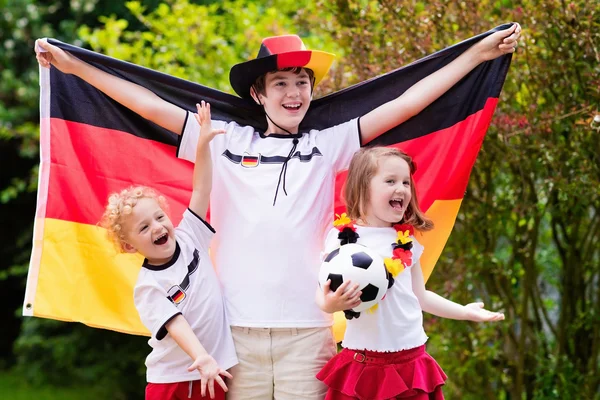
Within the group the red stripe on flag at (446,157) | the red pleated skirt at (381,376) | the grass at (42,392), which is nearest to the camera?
the red pleated skirt at (381,376)

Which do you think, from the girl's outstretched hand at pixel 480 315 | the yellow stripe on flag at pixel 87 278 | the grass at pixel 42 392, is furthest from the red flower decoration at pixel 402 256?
the grass at pixel 42 392

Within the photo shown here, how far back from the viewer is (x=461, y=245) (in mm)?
4672

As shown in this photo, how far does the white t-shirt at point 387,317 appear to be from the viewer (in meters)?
3.00

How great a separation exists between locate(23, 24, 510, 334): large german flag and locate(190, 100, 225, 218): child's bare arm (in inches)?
15.5

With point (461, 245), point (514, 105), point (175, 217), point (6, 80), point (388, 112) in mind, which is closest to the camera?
point (388, 112)

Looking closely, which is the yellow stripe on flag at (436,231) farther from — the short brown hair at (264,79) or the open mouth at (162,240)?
the open mouth at (162,240)

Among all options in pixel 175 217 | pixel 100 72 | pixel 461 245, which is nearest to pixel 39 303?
pixel 175 217

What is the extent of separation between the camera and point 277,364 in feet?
10.3

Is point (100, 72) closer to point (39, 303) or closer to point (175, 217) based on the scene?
point (175, 217)

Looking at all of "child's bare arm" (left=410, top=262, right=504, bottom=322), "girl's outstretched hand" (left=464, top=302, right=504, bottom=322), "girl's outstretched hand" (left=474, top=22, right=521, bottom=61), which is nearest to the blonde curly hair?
"child's bare arm" (left=410, top=262, right=504, bottom=322)

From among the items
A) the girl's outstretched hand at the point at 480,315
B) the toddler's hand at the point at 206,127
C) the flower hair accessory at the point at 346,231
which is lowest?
the girl's outstretched hand at the point at 480,315

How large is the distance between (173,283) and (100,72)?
0.98 meters

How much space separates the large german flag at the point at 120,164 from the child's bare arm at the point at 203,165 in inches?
15.5

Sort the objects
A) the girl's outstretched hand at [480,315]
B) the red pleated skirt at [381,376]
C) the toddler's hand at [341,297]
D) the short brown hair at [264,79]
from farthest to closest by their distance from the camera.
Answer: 1. the short brown hair at [264,79]
2. the girl's outstretched hand at [480,315]
3. the red pleated skirt at [381,376]
4. the toddler's hand at [341,297]
